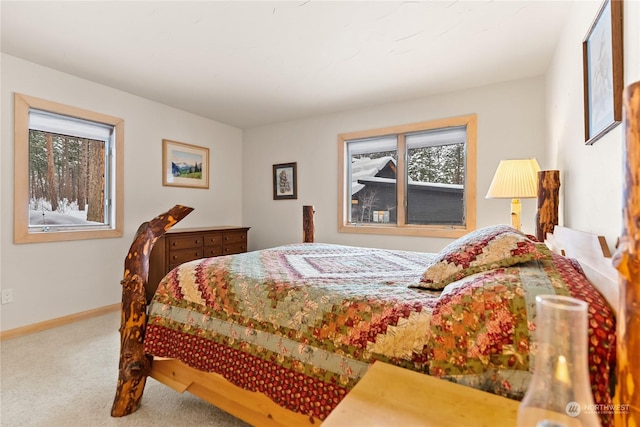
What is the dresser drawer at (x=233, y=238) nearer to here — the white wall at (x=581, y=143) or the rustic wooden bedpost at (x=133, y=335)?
the rustic wooden bedpost at (x=133, y=335)

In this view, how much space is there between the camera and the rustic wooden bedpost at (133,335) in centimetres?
170

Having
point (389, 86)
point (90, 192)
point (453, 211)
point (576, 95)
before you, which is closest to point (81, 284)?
point (90, 192)

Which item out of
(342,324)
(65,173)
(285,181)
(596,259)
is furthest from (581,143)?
(65,173)

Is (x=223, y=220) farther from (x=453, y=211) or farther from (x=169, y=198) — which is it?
(x=453, y=211)

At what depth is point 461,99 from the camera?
334 cm

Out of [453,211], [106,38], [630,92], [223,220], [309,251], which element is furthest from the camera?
[223,220]

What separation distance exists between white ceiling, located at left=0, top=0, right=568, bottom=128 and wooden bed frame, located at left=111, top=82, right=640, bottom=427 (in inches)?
49.4

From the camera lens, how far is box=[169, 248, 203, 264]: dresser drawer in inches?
139

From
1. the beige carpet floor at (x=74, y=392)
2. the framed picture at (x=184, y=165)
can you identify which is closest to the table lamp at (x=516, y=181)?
the beige carpet floor at (x=74, y=392)

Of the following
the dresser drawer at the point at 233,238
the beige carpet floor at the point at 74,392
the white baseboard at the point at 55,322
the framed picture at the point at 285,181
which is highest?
the framed picture at the point at 285,181

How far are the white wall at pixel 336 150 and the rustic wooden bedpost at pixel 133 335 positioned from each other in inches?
108

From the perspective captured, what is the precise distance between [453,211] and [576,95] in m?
1.83

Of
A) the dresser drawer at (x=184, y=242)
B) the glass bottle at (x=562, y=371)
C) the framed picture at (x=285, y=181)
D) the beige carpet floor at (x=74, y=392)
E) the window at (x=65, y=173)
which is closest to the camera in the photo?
the glass bottle at (x=562, y=371)

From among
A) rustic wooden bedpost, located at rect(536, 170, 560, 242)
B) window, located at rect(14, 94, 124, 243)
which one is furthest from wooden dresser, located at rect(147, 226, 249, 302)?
rustic wooden bedpost, located at rect(536, 170, 560, 242)
